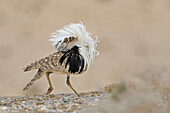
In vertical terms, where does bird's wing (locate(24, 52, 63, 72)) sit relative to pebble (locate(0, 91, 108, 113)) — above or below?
above

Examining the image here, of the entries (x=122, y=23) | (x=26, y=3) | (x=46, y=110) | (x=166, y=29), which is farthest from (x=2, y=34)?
(x=46, y=110)

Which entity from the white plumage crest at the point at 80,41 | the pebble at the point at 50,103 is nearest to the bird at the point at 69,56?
the white plumage crest at the point at 80,41

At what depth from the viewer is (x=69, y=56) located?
1069 centimetres

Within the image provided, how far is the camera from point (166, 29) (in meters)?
27.6

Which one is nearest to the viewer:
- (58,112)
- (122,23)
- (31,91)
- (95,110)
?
(95,110)

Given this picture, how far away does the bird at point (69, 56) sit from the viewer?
10.5 metres

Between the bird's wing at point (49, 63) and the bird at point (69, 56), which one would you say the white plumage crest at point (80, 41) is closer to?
the bird at point (69, 56)

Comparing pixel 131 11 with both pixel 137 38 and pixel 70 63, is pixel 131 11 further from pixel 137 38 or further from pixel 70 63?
pixel 70 63

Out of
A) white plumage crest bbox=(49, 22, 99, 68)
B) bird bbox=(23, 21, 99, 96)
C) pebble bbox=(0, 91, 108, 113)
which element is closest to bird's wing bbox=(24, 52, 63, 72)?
bird bbox=(23, 21, 99, 96)

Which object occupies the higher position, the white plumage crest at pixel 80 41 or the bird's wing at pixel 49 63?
the white plumage crest at pixel 80 41

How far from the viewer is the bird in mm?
10531

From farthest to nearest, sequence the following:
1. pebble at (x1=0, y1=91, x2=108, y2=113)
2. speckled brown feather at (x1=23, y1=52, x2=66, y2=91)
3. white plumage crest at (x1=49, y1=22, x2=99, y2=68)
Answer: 1. white plumage crest at (x1=49, y1=22, x2=99, y2=68)
2. speckled brown feather at (x1=23, y1=52, x2=66, y2=91)
3. pebble at (x1=0, y1=91, x2=108, y2=113)

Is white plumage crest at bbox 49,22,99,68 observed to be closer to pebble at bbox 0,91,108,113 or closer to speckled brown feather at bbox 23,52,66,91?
speckled brown feather at bbox 23,52,66,91

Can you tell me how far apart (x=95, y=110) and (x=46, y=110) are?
1.37 meters
